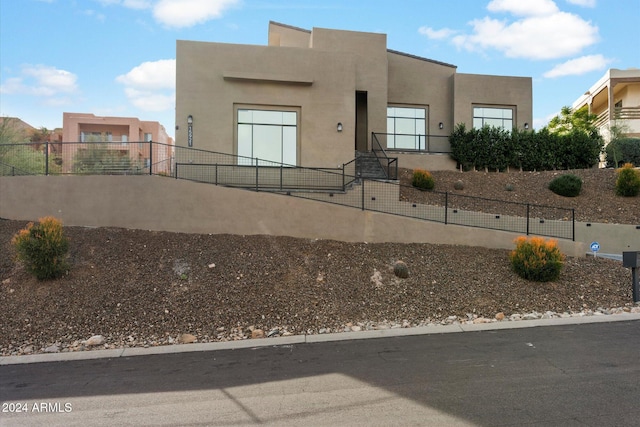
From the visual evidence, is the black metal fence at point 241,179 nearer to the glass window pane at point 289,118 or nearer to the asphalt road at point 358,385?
the glass window pane at point 289,118

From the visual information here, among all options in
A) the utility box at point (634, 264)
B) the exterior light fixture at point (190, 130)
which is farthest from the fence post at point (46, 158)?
the utility box at point (634, 264)

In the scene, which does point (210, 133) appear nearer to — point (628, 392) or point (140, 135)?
point (628, 392)

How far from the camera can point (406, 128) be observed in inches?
829

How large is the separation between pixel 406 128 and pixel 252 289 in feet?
47.3

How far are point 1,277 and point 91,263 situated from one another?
1830mm

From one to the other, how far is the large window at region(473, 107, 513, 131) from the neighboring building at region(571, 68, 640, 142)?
26.5 ft

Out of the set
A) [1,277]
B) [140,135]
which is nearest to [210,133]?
A: [1,277]

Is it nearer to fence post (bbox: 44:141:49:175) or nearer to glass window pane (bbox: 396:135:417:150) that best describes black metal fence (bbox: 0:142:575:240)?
fence post (bbox: 44:141:49:175)

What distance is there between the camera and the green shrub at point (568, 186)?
15586 millimetres

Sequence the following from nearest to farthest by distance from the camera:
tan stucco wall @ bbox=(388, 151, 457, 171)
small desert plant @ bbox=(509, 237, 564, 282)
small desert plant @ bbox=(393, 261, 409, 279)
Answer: small desert plant @ bbox=(509, 237, 564, 282)
small desert plant @ bbox=(393, 261, 409, 279)
tan stucco wall @ bbox=(388, 151, 457, 171)

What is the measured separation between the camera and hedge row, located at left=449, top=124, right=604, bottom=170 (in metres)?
19.5

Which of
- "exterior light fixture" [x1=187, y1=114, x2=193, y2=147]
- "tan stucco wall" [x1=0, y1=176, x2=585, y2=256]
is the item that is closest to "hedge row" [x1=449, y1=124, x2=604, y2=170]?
"tan stucco wall" [x1=0, y1=176, x2=585, y2=256]

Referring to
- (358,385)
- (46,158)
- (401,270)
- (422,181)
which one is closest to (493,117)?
(422,181)

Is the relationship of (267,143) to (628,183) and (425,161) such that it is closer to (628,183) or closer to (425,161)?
(425,161)
